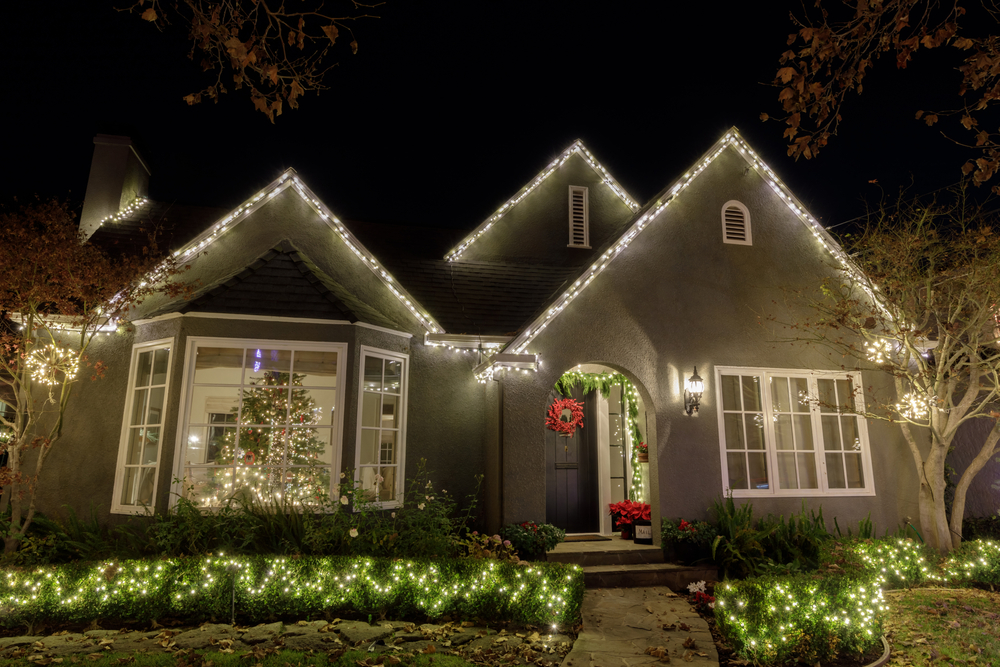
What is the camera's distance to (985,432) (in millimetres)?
10344

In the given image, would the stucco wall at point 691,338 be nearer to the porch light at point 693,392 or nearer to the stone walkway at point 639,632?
the porch light at point 693,392

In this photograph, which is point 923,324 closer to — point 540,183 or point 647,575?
point 647,575

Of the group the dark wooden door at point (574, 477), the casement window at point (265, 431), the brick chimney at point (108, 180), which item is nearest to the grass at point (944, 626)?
the dark wooden door at point (574, 477)

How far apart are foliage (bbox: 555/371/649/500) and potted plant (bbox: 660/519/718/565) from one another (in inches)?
57.5

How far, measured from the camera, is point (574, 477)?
10164 mm

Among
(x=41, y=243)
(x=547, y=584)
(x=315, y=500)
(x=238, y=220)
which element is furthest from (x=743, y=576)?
(x=41, y=243)

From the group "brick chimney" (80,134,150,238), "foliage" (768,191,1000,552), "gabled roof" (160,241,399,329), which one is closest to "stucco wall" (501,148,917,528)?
"foliage" (768,191,1000,552)

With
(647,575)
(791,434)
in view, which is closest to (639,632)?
(647,575)

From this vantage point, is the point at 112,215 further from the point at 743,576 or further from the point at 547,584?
the point at 743,576

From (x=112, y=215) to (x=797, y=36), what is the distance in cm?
1116

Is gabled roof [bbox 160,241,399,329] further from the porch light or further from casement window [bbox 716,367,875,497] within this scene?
casement window [bbox 716,367,875,497]

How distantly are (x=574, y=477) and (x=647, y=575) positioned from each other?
262cm

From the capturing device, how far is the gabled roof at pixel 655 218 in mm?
8508

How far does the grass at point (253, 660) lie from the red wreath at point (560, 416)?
5.16 metres
